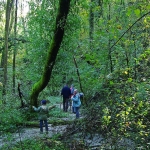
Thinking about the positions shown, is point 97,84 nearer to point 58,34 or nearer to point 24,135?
point 58,34

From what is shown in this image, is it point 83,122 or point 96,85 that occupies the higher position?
point 96,85

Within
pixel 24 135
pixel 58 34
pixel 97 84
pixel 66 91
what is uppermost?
pixel 58 34

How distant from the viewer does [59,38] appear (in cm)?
817

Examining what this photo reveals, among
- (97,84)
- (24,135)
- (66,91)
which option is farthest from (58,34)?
(66,91)

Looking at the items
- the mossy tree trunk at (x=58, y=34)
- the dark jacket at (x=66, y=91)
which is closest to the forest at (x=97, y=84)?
the mossy tree trunk at (x=58, y=34)

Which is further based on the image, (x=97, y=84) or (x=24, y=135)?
(x=24, y=135)

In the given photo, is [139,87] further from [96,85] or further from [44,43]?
[44,43]

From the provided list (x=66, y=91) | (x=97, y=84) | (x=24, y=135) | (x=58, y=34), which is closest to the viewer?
(x=58, y=34)

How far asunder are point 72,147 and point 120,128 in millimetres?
2127

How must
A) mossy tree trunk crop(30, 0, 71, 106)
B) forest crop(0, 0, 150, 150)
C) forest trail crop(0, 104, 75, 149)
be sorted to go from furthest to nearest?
forest trail crop(0, 104, 75, 149), mossy tree trunk crop(30, 0, 71, 106), forest crop(0, 0, 150, 150)

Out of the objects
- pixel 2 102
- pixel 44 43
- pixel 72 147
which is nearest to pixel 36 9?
pixel 44 43

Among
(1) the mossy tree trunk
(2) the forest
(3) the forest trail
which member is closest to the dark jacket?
(2) the forest

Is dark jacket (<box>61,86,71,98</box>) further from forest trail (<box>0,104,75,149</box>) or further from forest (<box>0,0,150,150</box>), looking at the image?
forest trail (<box>0,104,75,149</box>)

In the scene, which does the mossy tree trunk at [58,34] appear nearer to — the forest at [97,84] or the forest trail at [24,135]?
the forest at [97,84]
